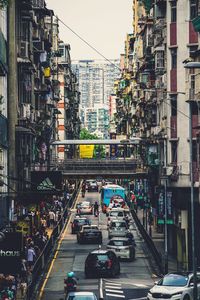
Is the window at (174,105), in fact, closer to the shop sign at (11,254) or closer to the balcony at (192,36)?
the balcony at (192,36)

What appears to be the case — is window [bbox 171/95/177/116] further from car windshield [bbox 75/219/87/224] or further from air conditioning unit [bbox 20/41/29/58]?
car windshield [bbox 75/219/87/224]

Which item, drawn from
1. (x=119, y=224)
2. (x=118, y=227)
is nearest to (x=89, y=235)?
(x=118, y=227)

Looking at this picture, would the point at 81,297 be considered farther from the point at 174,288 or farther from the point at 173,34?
the point at 173,34

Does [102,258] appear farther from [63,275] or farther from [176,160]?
[176,160]

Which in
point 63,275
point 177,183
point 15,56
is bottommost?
point 63,275

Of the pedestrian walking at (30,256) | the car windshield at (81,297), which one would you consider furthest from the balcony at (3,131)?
the car windshield at (81,297)

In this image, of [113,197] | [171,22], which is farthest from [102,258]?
[113,197]
